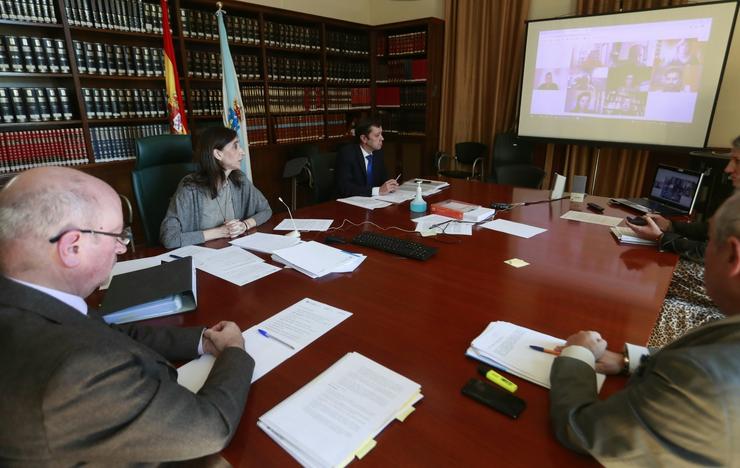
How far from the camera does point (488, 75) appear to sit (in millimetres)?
4703

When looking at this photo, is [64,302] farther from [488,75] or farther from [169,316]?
[488,75]

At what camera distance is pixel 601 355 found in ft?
3.20

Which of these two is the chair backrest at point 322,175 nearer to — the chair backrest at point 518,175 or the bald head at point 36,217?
the chair backrest at point 518,175

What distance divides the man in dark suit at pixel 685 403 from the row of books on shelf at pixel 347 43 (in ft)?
15.8

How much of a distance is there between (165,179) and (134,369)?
6.38ft

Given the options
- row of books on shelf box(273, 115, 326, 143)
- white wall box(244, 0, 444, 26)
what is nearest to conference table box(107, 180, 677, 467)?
row of books on shelf box(273, 115, 326, 143)

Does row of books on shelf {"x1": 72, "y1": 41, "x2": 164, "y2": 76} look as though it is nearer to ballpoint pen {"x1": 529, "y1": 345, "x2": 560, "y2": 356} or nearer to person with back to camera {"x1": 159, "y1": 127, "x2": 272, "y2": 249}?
person with back to camera {"x1": 159, "y1": 127, "x2": 272, "y2": 249}

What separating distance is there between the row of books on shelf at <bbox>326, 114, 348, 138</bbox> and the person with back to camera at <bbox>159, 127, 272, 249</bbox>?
3.02 meters

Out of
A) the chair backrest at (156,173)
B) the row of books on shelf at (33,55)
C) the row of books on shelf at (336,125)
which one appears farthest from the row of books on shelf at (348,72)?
the chair backrest at (156,173)

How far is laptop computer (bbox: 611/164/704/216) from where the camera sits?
2.27 m

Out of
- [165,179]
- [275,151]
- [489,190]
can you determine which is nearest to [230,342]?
[165,179]

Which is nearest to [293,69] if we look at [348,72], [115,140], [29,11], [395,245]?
[348,72]

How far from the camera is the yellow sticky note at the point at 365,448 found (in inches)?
29.8

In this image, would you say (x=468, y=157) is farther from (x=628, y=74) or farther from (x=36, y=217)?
(x=36, y=217)
